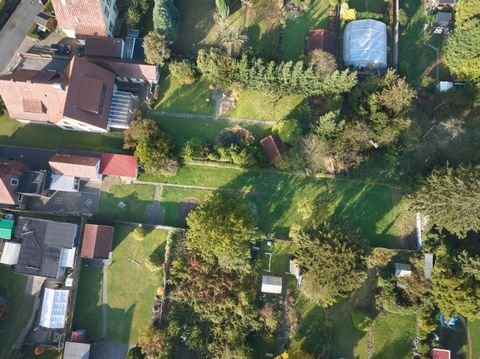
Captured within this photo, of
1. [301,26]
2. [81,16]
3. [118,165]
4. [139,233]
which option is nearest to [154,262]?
[139,233]

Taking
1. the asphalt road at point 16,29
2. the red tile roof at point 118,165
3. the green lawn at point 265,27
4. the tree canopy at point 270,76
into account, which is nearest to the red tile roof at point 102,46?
the tree canopy at point 270,76

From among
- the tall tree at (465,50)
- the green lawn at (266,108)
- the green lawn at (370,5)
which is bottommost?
the green lawn at (266,108)

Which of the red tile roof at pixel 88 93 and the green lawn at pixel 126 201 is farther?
the green lawn at pixel 126 201

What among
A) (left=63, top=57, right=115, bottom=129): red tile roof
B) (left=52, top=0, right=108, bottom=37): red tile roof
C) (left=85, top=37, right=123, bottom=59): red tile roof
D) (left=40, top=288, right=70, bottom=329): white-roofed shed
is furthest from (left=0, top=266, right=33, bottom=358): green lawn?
(left=52, top=0, right=108, bottom=37): red tile roof

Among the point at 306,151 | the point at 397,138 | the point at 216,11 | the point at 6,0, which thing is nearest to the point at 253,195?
the point at 306,151

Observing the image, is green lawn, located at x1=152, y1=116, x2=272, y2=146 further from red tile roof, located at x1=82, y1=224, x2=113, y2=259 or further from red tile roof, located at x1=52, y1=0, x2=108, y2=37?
red tile roof, located at x1=82, y1=224, x2=113, y2=259

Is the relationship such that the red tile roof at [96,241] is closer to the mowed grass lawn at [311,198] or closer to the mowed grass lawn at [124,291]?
the mowed grass lawn at [124,291]

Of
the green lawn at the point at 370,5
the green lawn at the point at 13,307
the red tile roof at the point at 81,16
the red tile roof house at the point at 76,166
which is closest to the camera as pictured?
the green lawn at the point at 13,307
